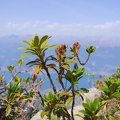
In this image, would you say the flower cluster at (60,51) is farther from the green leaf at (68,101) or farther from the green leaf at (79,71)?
the green leaf at (68,101)

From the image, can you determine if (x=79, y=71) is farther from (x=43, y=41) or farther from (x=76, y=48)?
(x=76, y=48)

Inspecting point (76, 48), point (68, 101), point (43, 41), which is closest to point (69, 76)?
point (68, 101)

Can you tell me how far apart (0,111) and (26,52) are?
155 centimetres

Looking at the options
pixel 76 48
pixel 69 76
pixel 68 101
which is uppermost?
pixel 76 48

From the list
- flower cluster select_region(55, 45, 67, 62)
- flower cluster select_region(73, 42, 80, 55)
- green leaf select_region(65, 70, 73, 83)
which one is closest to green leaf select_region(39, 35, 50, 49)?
flower cluster select_region(55, 45, 67, 62)

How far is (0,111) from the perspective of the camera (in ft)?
13.9

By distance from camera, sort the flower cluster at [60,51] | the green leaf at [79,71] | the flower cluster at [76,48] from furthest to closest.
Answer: the flower cluster at [76,48]
the flower cluster at [60,51]
the green leaf at [79,71]

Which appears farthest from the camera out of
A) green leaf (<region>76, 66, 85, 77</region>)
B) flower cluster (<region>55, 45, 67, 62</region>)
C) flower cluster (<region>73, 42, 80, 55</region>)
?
flower cluster (<region>73, 42, 80, 55</region>)

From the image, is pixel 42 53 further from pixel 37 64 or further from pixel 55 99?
pixel 55 99

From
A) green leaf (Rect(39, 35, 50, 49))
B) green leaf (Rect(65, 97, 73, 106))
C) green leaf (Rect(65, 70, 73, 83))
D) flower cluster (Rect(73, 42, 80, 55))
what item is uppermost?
green leaf (Rect(39, 35, 50, 49))

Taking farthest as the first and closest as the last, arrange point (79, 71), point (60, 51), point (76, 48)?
point (76, 48), point (60, 51), point (79, 71)

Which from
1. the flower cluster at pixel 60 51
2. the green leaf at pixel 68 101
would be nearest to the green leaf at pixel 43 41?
the flower cluster at pixel 60 51

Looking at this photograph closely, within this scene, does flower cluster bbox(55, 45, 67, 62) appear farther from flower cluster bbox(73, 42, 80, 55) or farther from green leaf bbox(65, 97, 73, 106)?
flower cluster bbox(73, 42, 80, 55)

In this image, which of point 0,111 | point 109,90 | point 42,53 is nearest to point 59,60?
point 42,53
